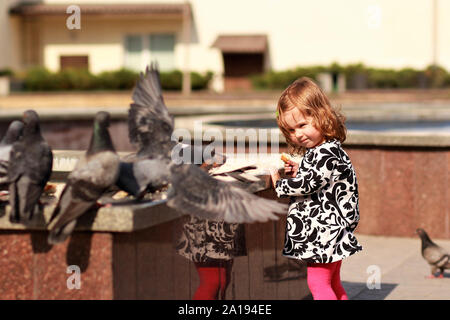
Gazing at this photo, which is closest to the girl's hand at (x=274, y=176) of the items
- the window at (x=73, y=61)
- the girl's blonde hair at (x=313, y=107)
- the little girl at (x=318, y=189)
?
the little girl at (x=318, y=189)

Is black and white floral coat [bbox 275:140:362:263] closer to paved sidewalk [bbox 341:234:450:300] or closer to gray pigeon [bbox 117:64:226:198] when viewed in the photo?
gray pigeon [bbox 117:64:226:198]

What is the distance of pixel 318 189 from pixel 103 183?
133 cm

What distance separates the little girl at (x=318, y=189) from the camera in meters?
4.84

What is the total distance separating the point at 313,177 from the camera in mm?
4816

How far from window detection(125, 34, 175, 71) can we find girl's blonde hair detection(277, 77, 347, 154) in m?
46.9

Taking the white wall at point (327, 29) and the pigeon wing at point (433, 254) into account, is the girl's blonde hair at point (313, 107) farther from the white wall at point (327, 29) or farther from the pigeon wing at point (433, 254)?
the white wall at point (327, 29)

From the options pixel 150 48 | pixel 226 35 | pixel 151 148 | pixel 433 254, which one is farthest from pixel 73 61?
pixel 151 148

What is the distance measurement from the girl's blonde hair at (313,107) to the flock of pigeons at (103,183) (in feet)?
2.32

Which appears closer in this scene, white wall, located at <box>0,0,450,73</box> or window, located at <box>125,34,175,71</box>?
white wall, located at <box>0,0,450,73</box>

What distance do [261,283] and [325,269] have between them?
0.88 meters

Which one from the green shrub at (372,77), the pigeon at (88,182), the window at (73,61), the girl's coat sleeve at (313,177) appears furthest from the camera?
the window at (73,61)

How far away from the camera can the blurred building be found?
46406 mm

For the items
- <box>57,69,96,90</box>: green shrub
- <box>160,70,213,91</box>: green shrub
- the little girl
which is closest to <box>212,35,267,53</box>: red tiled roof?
<box>160,70,213,91</box>: green shrub

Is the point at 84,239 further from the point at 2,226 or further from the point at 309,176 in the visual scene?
the point at 309,176
